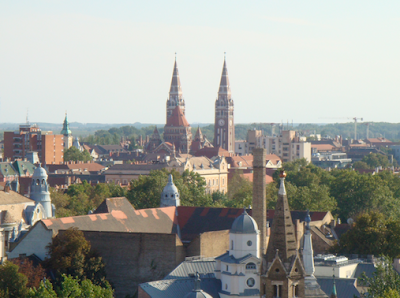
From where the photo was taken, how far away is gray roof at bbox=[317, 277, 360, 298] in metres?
61.7

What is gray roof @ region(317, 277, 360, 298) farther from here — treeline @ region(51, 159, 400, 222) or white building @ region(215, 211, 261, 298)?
treeline @ region(51, 159, 400, 222)

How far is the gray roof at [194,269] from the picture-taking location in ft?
211

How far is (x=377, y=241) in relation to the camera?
250ft

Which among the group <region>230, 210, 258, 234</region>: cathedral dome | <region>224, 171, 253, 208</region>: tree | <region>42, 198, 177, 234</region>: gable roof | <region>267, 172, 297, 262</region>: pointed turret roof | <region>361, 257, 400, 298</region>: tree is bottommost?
<region>224, 171, 253, 208</region>: tree

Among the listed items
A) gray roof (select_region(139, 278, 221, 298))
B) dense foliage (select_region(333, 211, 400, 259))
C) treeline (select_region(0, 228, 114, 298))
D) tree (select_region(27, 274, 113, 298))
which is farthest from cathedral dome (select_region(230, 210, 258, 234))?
dense foliage (select_region(333, 211, 400, 259))

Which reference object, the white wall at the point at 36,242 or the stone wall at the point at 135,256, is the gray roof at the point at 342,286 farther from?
the white wall at the point at 36,242

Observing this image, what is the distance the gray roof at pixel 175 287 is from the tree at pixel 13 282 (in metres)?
7.44

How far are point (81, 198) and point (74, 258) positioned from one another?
57.5 m

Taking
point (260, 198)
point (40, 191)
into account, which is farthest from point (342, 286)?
point (40, 191)

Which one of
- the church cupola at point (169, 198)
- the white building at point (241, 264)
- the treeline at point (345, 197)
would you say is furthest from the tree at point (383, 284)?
the treeline at point (345, 197)

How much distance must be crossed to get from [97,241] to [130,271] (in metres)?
3.41

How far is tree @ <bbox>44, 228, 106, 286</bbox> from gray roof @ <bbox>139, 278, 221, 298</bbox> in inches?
270

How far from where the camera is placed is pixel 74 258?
66125 mm

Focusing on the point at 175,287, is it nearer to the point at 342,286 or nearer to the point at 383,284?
the point at 342,286
